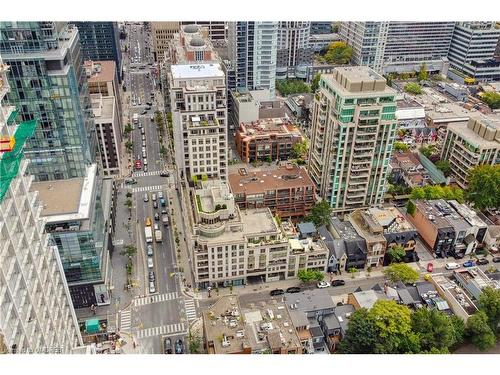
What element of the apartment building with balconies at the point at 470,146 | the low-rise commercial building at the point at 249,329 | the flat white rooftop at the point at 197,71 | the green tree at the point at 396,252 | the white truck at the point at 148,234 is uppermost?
the flat white rooftop at the point at 197,71

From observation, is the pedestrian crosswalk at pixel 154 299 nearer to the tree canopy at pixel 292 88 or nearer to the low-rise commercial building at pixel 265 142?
the low-rise commercial building at pixel 265 142

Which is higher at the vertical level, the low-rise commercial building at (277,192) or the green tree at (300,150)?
the low-rise commercial building at (277,192)

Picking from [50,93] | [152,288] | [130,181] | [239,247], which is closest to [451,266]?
[239,247]

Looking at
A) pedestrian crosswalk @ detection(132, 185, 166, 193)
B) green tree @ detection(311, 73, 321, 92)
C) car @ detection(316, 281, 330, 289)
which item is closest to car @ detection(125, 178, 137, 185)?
pedestrian crosswalk @ detection(132, 185, 166, 193)

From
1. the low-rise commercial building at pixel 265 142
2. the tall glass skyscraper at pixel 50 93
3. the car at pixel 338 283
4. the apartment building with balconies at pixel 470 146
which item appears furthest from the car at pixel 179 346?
the apartment building with balconies at pixel 470 146

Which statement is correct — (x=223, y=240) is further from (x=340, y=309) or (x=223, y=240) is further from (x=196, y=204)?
(x=340, y=309)

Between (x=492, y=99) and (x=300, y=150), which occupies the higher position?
(x=492, y=99)

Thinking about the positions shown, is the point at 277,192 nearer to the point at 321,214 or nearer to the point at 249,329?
the point at 321,214
